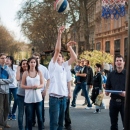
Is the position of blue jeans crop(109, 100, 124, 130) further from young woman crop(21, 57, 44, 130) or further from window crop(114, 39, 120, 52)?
window crop(114, 39, 120, 52)

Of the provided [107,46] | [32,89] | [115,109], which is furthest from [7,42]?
[115,109]

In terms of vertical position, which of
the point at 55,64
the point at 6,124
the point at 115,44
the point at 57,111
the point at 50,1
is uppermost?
the point at 50,1

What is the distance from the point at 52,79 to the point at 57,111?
0.62 meters

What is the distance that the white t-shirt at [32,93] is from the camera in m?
7.12

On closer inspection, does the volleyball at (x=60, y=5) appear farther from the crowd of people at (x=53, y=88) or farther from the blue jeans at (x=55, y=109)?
the blue jeans at (x=55, y=109)

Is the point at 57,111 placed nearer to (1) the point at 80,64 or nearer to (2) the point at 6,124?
(2) the point at 6,124

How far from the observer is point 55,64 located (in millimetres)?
6637

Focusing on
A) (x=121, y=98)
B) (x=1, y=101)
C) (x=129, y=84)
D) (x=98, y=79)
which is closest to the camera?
(x=129, y=84)

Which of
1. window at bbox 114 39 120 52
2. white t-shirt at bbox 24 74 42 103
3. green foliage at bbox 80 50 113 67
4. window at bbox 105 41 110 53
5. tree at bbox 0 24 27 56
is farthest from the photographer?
tree at bbox 0 24 27 56

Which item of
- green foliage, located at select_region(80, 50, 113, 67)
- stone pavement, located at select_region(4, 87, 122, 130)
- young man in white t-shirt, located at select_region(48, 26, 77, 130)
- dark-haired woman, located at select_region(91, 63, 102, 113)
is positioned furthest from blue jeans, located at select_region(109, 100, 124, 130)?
green foliage, located at select_region(80, 50, 113, 67)

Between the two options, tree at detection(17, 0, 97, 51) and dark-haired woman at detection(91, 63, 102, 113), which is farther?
tree at detection(17, 0, 97, 51)

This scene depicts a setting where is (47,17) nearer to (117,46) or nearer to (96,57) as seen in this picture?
(117,46)

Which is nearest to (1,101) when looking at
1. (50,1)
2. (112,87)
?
(112,87)

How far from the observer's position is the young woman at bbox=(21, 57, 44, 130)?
712 cm
